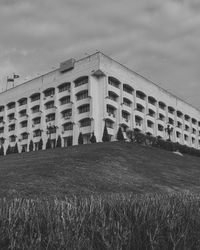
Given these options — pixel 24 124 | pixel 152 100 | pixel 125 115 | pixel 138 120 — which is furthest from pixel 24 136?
pixel 152 100

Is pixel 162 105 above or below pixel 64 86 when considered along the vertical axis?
below

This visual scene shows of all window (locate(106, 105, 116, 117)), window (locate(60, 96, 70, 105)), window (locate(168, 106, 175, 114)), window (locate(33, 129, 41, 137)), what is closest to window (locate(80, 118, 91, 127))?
window (locate(106, 105, 116, 117))

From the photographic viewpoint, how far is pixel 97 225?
4.84 m

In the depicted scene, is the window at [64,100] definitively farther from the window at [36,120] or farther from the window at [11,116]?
the window at [11,116]

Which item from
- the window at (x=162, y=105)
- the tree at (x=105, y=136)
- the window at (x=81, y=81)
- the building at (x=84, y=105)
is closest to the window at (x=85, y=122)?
the building at (x=84, y=105)

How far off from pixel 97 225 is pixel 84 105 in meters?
64.9

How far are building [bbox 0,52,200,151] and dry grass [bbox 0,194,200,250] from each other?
2359 inches

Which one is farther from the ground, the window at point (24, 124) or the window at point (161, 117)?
the window at point (161, 117)

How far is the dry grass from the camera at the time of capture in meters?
4.56

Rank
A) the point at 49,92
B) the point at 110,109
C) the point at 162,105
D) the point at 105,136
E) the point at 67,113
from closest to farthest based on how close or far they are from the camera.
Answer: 1. the point at 105,136
2. the point at 110,109
3. the point at 67,113
4. the point at 49,92
5. the point at 162,105

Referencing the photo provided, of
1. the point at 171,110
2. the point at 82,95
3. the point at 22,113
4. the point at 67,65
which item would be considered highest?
the point at 67,65

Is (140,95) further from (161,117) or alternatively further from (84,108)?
(84,108)

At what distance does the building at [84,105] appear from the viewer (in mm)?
68125

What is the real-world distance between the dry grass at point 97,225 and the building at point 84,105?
59.9 meters
